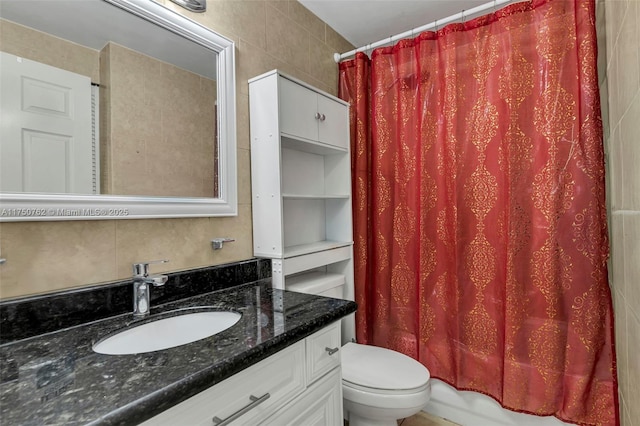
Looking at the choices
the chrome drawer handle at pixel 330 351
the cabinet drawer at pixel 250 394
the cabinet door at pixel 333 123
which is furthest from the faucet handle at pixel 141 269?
the cabinet door at pixel 333 123

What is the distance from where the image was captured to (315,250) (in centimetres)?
165

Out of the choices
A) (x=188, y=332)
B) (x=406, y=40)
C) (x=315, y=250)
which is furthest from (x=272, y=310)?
(x=406, y=40)

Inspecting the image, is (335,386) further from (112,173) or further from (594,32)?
(594,32)

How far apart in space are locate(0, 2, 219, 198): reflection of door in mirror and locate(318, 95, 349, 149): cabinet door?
58 centimetres

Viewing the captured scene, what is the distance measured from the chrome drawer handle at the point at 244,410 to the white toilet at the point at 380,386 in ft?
2.22

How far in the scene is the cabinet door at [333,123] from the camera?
67.6 inches

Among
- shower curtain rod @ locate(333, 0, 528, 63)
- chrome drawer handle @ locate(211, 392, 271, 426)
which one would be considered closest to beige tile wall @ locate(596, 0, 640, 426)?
shower curtain rod @ locate(333, 0, 528, 63)

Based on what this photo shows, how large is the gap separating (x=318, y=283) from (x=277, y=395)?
0.88 metres

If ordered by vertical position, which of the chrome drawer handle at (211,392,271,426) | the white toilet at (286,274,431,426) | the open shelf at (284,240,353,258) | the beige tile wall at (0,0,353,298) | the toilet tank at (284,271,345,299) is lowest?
the white toilet at (286,274,431,426)

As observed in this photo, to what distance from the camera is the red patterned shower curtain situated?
4.55ft

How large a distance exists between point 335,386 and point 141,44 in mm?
1380

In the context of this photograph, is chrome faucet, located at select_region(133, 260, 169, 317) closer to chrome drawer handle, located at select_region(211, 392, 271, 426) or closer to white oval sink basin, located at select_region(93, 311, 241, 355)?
white oval sink basin, located at select_region(93, 311, 241, 355)

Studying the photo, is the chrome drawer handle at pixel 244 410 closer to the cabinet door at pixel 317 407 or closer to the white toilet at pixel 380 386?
the cabinet door at pixel 317 407

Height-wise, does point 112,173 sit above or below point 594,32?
below
